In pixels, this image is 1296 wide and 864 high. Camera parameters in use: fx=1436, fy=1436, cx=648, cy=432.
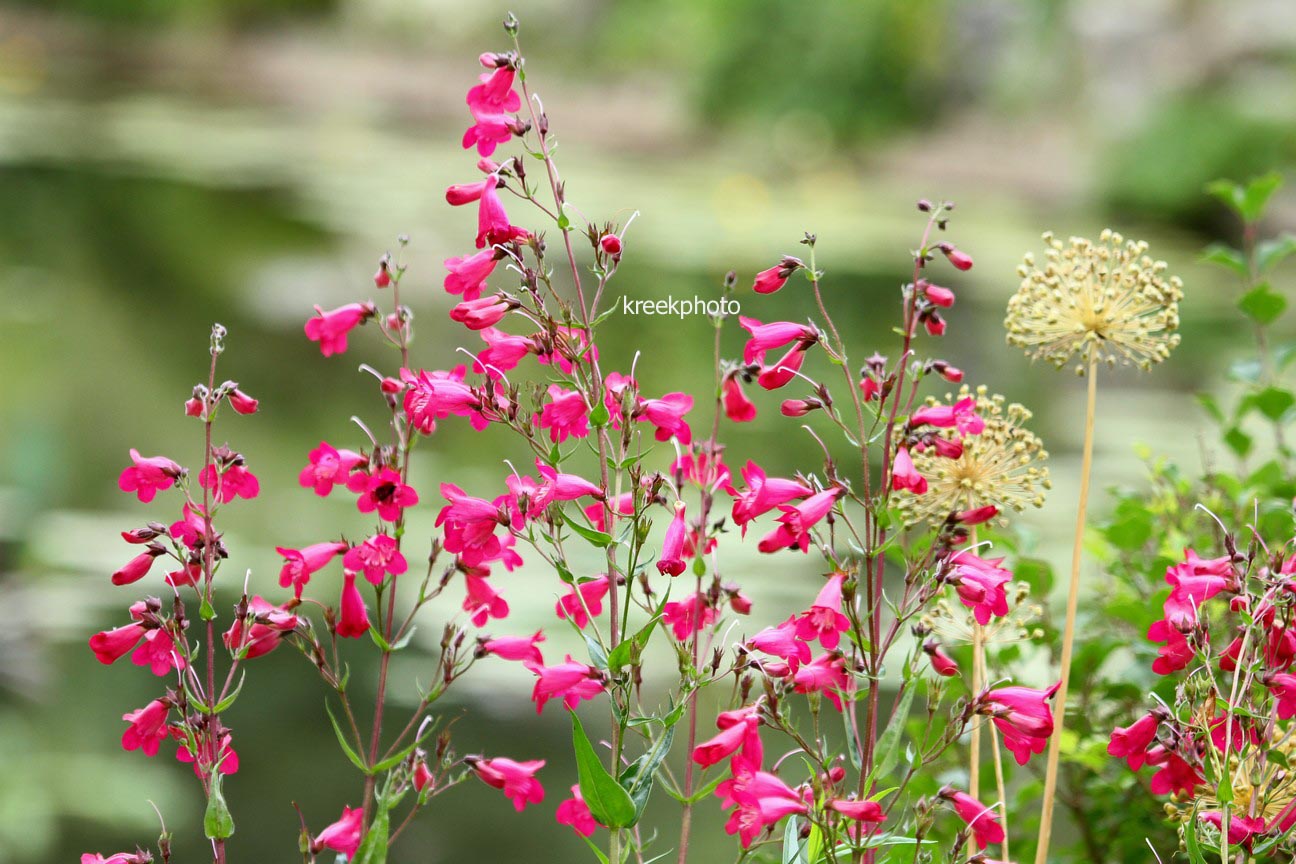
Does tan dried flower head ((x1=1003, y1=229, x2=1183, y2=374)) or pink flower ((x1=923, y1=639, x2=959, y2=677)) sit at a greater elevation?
tan dried flower head ((x1=1003, y1=229, x2=1183, y2=374))

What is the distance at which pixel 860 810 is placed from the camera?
93 centimetres

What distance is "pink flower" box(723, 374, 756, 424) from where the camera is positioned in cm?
108

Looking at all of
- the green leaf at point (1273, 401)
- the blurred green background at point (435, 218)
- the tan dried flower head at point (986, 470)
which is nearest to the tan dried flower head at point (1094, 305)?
the tan dried flower head at point (986, 470)

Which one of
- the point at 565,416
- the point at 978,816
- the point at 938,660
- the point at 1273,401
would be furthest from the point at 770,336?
the point at 1273,401

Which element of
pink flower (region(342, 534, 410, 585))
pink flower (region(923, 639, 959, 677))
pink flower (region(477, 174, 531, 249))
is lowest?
pink flower (region(923, 639, 959, 677))

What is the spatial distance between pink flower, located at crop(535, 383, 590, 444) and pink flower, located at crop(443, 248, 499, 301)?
109mm

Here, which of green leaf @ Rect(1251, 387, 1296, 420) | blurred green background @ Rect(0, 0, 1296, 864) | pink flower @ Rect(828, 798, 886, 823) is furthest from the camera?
blurred green background @ Rect(0, 0, 1296, 864)

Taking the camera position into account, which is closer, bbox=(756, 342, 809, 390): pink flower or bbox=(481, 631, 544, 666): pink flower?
bbox=(756, 342, 809, 390): pink flower

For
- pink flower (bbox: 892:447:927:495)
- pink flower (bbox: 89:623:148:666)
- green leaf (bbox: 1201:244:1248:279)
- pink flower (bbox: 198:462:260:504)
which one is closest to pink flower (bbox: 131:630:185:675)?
pink flower (bbox: 89:623:148:666)

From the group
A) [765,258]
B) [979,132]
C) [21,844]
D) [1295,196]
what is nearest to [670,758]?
[21,844]

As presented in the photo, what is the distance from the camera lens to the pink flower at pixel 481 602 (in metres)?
1.21

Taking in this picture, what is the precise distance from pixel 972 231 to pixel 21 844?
8.46 m

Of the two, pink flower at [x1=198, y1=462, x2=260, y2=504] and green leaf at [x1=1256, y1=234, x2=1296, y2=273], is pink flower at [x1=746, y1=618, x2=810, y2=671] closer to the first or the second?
pink flower at [x1=198, y1=462, x2=260, y2=504]

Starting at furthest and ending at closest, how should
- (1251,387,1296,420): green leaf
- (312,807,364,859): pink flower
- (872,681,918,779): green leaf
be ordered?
1. (1251,387,1296,420): green leaf
2. (312,807,364,859): pink flower
3. (872,681,918,779): green leaf
